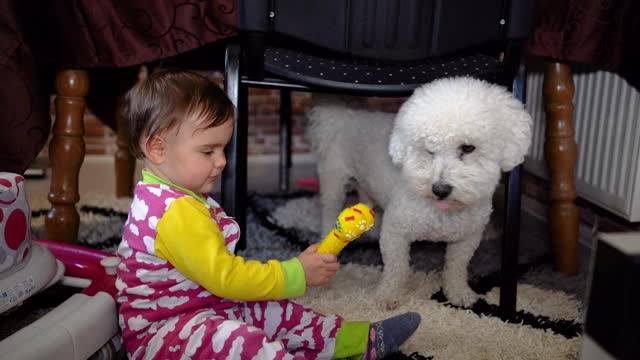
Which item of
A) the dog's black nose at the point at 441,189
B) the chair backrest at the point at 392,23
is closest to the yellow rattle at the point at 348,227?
the dog's black nose at the point at 441,189

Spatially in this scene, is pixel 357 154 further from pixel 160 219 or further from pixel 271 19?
pixel 160 219

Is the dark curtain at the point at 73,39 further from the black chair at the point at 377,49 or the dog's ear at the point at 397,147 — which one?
the dog's ear at the point at 397,147

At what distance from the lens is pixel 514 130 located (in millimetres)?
1134

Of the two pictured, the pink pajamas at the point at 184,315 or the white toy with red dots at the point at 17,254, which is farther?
the white toy with red dots at the point at 17,254

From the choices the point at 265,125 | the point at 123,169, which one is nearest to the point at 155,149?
the point at 123,169

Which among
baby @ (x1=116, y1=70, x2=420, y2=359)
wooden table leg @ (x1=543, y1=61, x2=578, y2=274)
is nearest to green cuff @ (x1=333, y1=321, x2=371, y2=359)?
baby @ (x1=116, y1=70, x2=420, y2=359)

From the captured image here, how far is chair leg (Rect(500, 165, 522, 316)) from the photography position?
1204 millimetres

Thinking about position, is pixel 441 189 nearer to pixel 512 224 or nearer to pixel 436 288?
pixel 512 224

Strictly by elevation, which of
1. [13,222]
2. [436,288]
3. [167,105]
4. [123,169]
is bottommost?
[436,288]

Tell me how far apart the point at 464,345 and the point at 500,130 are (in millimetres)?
418

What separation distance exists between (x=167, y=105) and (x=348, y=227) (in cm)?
34

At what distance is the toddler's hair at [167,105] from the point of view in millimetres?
886

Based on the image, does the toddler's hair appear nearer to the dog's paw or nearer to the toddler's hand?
the toddler's hand

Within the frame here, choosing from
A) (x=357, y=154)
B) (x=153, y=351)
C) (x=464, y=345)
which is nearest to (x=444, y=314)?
(x=464, y=345)
